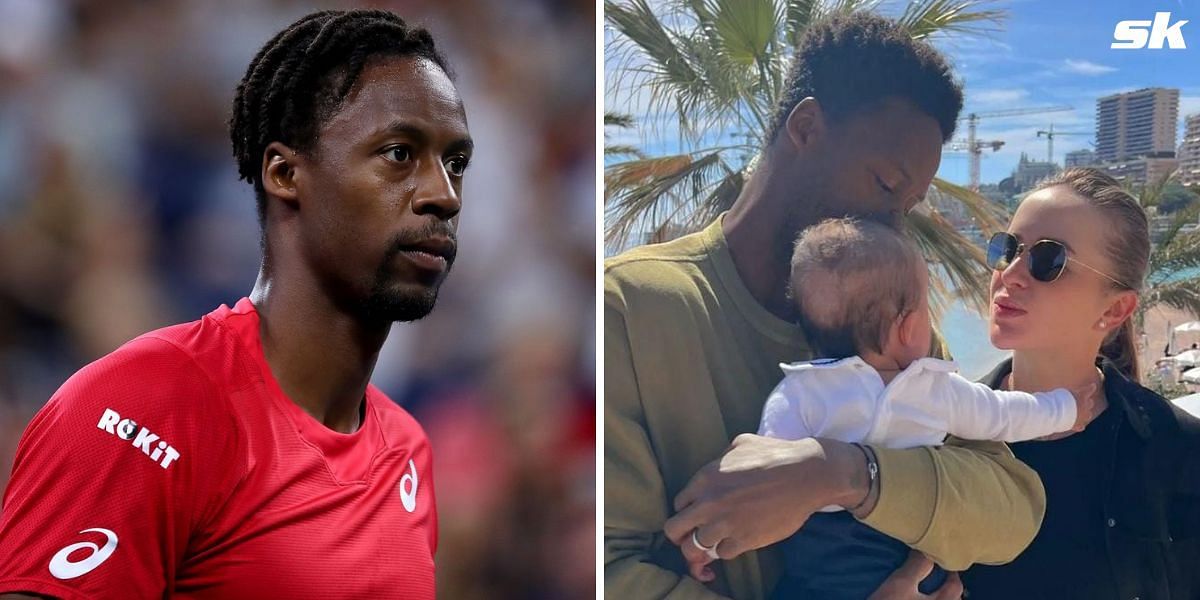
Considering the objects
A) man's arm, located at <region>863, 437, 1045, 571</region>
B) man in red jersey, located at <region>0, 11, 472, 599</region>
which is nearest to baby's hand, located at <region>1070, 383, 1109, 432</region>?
man's arm, located at <region>863, 437, 1045, 571</region>

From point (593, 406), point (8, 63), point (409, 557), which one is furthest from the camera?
point (593, 406)

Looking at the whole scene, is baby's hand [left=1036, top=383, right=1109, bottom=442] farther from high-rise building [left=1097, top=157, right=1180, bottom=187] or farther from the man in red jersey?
the man in red jersey

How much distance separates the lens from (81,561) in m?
1.33

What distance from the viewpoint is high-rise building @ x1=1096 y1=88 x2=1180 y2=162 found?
2.45 meters

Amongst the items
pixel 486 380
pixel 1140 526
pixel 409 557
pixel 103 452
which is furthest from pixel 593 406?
pixel 103 452

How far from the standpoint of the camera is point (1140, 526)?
2.46 m

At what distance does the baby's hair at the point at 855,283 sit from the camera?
2441mm

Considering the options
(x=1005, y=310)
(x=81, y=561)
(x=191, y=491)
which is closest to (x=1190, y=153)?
(x=1005, y=310)

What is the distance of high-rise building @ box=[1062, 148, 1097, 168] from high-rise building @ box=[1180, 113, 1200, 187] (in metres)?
0.18

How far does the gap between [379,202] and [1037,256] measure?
1.46 m

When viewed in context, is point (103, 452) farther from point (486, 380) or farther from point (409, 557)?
point (486, 380)

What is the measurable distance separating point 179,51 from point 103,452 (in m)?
1.35

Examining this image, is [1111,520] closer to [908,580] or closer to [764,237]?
[908,580]

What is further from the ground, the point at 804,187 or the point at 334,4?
the point at 334,4
